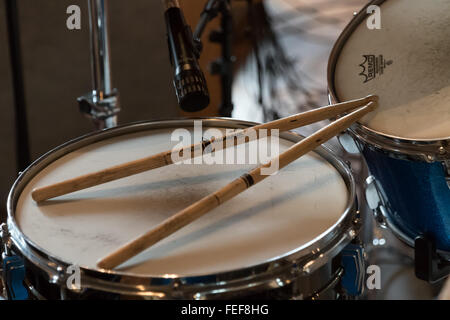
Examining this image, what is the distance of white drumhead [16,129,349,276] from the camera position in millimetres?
671

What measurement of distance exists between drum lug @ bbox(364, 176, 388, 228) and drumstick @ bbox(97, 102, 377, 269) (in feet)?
1.00

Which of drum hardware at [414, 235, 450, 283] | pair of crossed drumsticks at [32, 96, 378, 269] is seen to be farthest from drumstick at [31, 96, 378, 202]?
drum hardware at [414, 235, 450, 283]

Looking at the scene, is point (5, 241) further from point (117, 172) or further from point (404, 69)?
point (404, 69)

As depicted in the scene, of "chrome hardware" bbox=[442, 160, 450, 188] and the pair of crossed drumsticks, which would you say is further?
"chrome hardware" bbox=[442, 160, 450, 188]

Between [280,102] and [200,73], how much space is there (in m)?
1.52

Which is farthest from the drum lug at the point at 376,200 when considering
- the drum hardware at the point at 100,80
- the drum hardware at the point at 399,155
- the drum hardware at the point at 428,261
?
the drum hardware at the point at 100,80

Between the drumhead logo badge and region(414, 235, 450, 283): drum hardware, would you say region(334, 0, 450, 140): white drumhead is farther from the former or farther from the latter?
region(414, 235, 450, 283): drum hardware

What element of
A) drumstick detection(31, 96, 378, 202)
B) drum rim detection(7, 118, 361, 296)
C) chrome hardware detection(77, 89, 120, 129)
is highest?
chrome hardware detection(77, 89, 120, 129)

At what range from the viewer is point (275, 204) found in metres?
0.77

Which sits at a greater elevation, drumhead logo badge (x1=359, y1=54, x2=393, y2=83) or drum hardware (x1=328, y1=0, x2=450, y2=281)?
drumhead logo badge (x1=359, y1=54, x2=393, y2=83)

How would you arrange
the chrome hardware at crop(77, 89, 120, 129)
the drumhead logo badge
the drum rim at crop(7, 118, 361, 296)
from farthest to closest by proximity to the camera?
the chrome hardware at crop(77, 89, 120, 129), the drumhead logo badge, the drum rim at crop(7, 118, 361, 296)

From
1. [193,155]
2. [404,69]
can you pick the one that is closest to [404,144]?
[404,69]

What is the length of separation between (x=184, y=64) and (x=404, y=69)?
427mm
